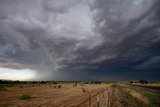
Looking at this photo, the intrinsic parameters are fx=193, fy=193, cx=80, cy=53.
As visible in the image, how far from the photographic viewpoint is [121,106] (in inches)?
926

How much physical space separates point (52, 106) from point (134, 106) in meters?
10.2

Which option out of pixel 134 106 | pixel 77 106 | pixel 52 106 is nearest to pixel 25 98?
pixel 52 106

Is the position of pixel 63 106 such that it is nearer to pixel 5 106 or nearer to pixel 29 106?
pixel 29 106

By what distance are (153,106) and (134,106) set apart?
2457 millimetres

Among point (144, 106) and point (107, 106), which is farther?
point (144, 106)

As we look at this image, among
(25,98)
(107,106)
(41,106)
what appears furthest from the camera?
(25,98)

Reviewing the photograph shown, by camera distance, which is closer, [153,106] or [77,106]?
[77,106]

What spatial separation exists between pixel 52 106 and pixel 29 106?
9.30ft

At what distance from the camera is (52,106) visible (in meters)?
22.9

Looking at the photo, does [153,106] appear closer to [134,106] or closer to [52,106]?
[134,106]

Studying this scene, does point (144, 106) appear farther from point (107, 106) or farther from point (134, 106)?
point (107, 106)

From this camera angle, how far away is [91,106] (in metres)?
21.8

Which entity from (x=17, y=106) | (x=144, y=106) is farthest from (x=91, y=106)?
(x=17, y=106)

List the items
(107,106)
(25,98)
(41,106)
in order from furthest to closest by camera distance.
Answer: (25,98) → (41,106) → (107,106)
